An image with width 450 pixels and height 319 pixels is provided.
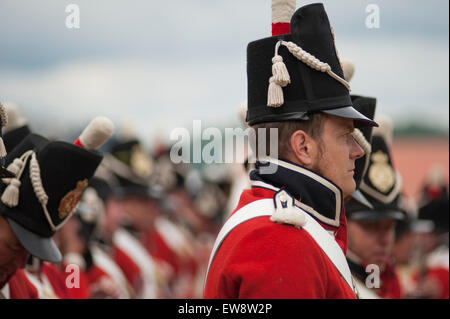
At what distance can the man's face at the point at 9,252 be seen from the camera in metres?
3.49

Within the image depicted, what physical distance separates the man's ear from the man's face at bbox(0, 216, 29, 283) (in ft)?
5.83

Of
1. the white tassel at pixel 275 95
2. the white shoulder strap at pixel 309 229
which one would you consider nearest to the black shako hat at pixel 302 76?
the white tassel at pixel 275 95

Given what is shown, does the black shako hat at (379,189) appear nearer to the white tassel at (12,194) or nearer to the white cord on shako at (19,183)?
the white cord on shako at (19,183)

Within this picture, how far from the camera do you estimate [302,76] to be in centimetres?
252

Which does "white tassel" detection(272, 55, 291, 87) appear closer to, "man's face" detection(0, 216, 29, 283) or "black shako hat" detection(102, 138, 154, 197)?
"man's face" detection(0, 216, 29, 283)

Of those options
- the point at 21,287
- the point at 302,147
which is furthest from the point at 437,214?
the point at 302,147

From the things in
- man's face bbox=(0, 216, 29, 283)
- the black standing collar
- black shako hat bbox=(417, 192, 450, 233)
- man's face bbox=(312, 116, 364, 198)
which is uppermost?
man's face bbox=(312, 116, 364, 198)

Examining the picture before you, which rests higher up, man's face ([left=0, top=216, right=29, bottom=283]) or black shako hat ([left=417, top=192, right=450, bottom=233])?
man's face ([left=0, top=216, right=29, bottom=283])

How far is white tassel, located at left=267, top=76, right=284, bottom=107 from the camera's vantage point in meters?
2.48

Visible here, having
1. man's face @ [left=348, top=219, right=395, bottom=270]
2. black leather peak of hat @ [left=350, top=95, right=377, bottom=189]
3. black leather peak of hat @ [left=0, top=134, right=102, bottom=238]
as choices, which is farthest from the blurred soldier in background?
black leather peak of hat @ [left=0, top=134, right=102, bottom=238]

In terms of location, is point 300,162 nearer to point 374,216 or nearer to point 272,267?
point 272,267

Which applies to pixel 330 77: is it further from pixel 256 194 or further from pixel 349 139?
pixel 256 194

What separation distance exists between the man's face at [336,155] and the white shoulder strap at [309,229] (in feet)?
0.64
